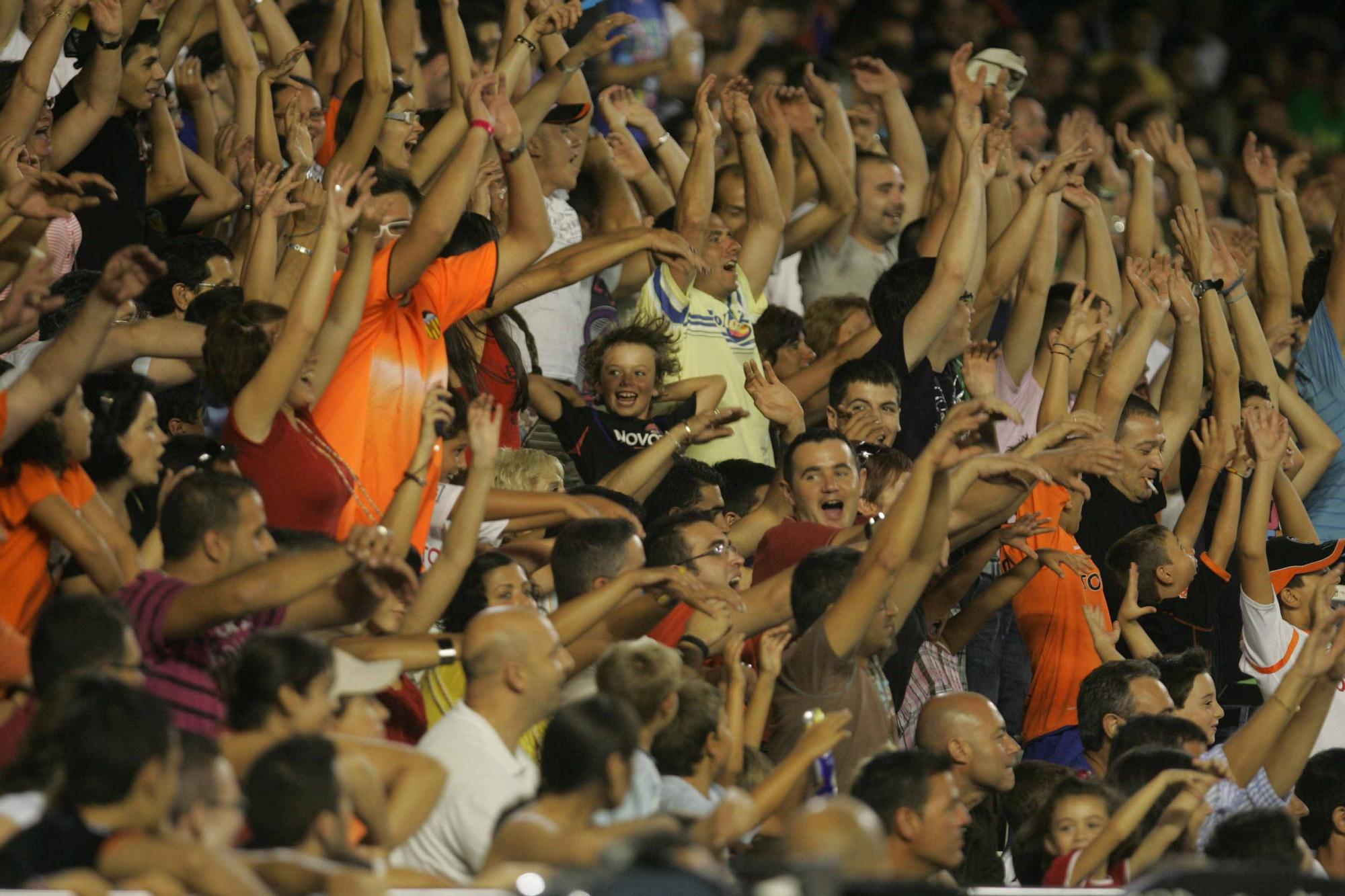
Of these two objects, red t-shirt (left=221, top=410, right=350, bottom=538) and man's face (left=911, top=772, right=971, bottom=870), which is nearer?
man's face (left=911, top=772, right=971, bottom=870)

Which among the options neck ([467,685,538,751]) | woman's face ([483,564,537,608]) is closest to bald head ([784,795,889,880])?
neck ([467,685,538,751])

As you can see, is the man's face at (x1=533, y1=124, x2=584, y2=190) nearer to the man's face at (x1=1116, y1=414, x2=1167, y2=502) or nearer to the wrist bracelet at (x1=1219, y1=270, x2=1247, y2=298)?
the man's face at (x1=1116, y1=414, x2=1167, y2=502)

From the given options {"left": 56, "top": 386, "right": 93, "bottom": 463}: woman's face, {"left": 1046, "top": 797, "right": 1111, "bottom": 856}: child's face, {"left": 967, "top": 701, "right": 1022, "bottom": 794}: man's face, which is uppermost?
{"left": 56, "top": 386, "right": 93, "bottom": 463}: woman's face

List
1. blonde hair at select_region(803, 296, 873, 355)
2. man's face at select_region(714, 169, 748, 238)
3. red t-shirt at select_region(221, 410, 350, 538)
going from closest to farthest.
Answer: red t-shirt at select_region(221, 410, 350, 538) → blonde hair at select_region(803, 296, 873, 355) → man's face at select_region(714, 169, 748, 238)

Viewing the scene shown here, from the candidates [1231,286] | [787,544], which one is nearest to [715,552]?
[787,544]

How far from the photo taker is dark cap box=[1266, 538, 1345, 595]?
6891 mm

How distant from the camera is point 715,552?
555cm

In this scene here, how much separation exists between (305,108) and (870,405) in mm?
2223

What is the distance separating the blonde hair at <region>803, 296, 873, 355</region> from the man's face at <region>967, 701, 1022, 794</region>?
8.32ft

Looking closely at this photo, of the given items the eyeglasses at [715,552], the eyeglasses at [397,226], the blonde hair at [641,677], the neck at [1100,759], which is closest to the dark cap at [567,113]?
the eyeglasses at [397,226]

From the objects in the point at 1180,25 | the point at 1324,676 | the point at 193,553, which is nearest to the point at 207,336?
the point at 193,553

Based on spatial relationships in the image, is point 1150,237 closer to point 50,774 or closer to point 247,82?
point 247,82

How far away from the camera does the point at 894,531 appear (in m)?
4.80

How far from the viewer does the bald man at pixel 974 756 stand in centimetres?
546
